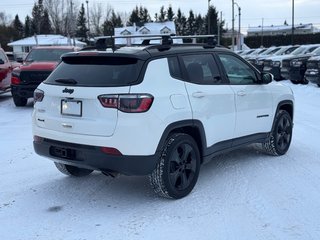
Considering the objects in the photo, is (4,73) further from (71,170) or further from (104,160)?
(104,160)

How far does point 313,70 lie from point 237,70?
11165 millimetres

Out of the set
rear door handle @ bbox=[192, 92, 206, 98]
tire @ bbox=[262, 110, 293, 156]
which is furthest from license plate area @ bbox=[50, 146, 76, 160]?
tire @ bbox=[262, 110, 293, 156]

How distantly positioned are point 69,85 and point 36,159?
98.3 inches

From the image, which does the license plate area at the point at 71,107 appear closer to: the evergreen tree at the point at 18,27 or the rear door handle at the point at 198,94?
the rear door handle at the point at 198,94

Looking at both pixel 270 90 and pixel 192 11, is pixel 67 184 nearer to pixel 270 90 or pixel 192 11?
pixel 270 90

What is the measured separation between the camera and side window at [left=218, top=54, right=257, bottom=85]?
6.01m

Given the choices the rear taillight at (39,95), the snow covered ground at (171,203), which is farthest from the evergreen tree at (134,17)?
the rear taillight at (39,95)

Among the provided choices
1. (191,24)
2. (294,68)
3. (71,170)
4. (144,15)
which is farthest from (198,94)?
(144,15)

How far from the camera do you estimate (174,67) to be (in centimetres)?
508

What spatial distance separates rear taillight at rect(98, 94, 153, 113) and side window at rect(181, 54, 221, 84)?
0.89 meters

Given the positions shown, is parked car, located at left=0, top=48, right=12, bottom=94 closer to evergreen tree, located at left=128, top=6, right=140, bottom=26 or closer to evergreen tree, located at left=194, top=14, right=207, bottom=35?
evergreen tree, located at left=194, top=14, right=207, bottom=35

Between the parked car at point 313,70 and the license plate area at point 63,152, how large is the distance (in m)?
13.1

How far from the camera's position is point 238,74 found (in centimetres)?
623

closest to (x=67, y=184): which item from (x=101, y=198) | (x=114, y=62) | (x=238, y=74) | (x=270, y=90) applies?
(x=101, y=198)
